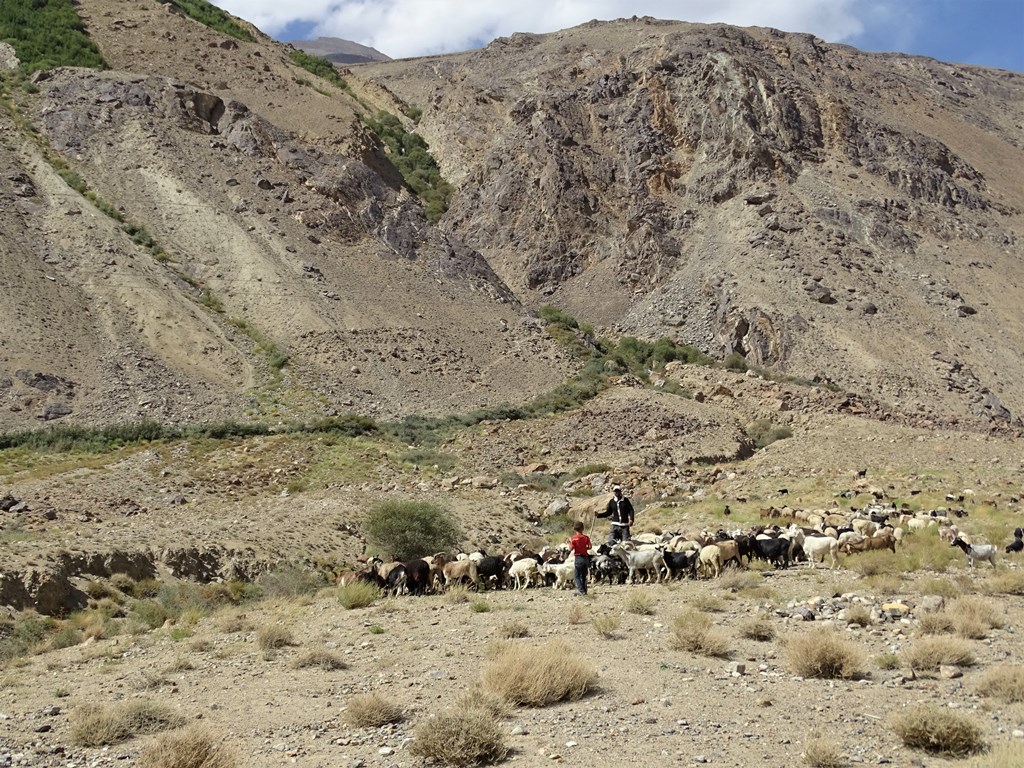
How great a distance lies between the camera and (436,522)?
2327cm

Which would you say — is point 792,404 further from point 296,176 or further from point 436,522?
point 296,176

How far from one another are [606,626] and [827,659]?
328 cm

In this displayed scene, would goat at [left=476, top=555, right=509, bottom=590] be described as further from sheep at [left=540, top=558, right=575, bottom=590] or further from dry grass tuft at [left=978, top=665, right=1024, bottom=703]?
dry grass tuft at [left=978, top=665, right=1024, bottom=703]

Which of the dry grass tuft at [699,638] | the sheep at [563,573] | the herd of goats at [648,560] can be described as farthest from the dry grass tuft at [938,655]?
the sheep at [563,573]

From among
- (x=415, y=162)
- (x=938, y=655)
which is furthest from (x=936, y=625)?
(x=415, y=162)

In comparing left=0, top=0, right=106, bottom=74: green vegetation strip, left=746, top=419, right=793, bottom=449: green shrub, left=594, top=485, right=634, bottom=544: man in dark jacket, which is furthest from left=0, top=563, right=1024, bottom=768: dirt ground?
left=0, top=0, right=106, bottom=74: green vegetation strip

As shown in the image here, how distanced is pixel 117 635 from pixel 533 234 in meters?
49.1

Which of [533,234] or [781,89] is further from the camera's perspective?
[781,89]

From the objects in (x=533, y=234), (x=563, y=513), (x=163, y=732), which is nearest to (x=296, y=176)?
(x=533, y=234)

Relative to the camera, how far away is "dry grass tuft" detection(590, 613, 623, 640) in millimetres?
12711

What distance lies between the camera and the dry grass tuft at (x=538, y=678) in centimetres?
983

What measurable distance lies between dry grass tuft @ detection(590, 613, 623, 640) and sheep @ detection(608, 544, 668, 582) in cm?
384

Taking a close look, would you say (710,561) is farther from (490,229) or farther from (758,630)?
(490,229)

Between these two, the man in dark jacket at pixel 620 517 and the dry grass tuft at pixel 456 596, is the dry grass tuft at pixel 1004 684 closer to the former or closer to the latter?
the dry grass tuft at pixel 456 596
